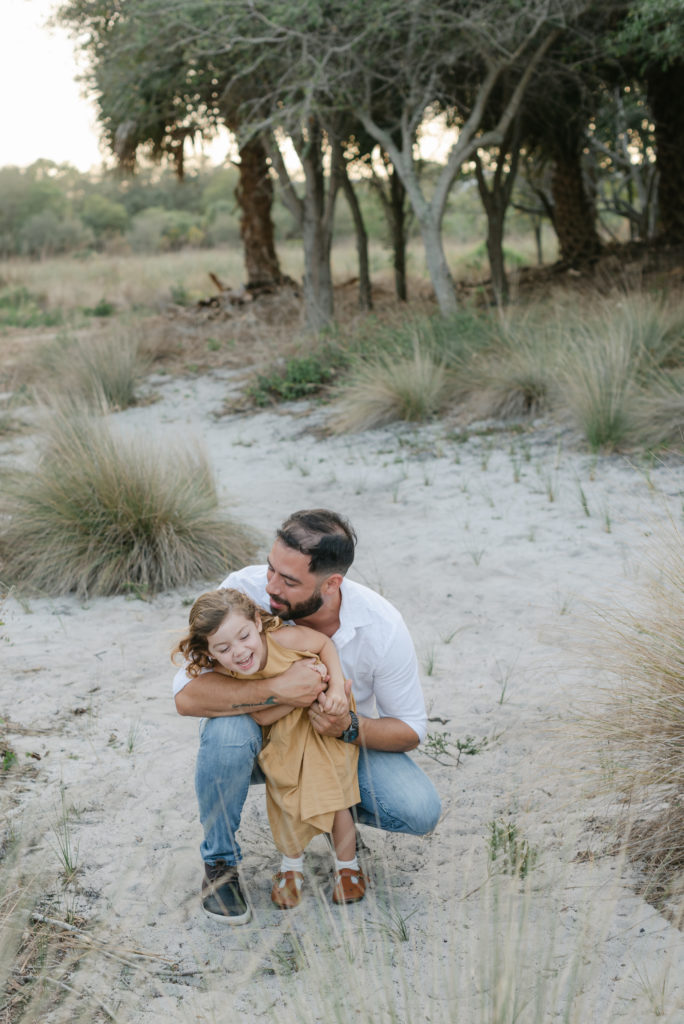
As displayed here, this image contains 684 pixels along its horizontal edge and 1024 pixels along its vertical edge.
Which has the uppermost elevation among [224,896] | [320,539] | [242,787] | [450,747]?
[320,539]

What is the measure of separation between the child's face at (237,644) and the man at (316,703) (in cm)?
8

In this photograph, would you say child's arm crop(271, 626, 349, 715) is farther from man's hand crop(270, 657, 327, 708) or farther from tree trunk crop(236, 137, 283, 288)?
tree trunk crop(236, 137, 283, 288)

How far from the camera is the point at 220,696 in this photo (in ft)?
8.44

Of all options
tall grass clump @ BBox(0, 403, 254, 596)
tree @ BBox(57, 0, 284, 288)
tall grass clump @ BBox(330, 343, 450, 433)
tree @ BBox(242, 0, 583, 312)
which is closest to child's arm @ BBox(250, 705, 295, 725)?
tall grass clump @ BBox(0, 403, 254, 596)

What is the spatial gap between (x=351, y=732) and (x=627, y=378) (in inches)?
213

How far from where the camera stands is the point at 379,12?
353 inches

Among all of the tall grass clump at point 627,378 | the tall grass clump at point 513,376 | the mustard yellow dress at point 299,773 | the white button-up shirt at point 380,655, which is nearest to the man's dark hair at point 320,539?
the white button-up shirt at point 380,655

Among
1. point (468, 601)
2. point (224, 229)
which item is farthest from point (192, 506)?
point (224, 229)

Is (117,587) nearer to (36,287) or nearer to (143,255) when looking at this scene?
(36,287)

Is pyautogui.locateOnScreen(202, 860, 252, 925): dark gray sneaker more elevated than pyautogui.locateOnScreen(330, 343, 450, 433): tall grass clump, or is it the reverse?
pyautogui.locateOnScreen(330, 343, 450, 433): tall grass clump

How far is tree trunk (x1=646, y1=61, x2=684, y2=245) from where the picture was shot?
1259 cm

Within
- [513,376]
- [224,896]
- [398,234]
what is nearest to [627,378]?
[513,376]

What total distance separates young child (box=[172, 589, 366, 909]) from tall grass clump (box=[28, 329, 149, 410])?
7.61 meters

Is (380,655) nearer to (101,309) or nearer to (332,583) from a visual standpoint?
(332,583)
